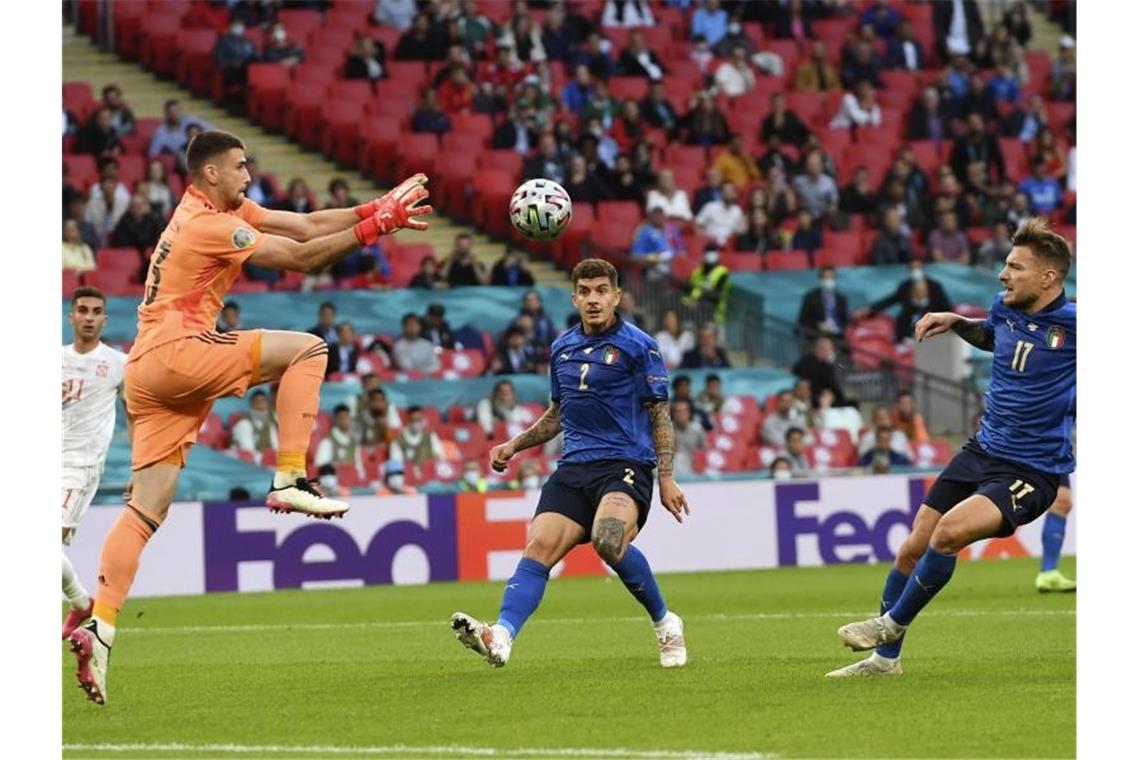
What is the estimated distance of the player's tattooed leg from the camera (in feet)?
32.5

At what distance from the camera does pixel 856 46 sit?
28.3 metres

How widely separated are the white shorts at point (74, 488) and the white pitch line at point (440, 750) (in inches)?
226

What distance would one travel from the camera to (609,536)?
32.4ft

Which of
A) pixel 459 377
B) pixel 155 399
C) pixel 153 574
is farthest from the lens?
pixel 459 377

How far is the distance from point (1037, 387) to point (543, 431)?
2559 millimetres

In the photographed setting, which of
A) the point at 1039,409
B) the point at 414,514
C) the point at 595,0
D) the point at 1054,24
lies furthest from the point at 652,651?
the point at 1054,24

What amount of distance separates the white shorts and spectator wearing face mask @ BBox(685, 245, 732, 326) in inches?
429

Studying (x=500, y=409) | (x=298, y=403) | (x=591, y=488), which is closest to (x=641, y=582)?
(x=591, y=488)

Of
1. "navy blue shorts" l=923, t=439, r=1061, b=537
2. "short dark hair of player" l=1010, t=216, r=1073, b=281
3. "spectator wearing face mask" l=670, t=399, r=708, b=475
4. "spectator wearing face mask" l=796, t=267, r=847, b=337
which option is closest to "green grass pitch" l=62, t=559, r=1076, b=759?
"navy blue shorts" l=923, t=439, r=1061, b=537

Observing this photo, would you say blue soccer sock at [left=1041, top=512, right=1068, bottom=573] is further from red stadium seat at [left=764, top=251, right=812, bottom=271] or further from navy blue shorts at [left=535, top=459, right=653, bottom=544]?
red stadium seat at [left=764, top=251, right=812, bottom=271]

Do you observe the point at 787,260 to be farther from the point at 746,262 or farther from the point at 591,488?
the point at 591,488

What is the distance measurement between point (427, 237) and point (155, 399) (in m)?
16.5

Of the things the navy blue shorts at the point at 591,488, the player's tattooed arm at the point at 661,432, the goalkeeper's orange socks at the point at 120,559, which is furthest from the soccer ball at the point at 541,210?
the goalkeeper's orange socks at the point at 120,559

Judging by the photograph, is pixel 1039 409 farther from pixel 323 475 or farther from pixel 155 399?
pixel 323 475
